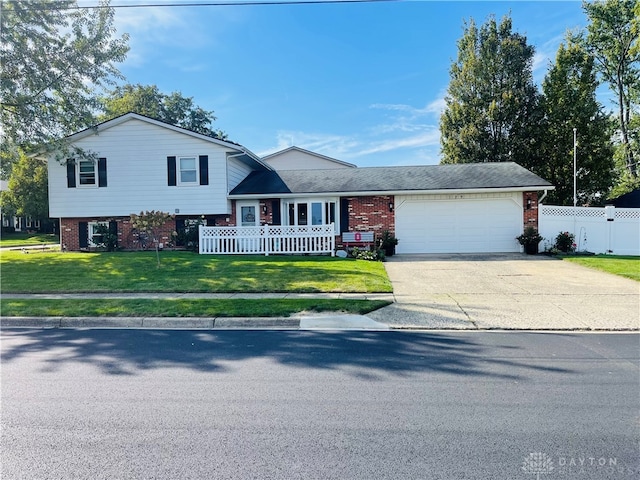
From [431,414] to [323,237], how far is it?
13358mm

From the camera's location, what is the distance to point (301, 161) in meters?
31.2

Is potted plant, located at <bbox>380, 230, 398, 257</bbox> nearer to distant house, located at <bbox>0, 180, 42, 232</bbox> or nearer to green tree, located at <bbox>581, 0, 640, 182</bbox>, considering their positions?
green tree, located at <bbox>581, 0, 640, 182</bbox>

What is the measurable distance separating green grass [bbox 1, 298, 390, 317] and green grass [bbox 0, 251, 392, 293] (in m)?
1.30

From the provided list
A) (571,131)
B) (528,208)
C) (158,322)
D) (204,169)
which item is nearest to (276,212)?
(204,169)

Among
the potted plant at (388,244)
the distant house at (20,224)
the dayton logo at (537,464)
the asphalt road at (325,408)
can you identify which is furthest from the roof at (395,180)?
the distant house at (20,224)

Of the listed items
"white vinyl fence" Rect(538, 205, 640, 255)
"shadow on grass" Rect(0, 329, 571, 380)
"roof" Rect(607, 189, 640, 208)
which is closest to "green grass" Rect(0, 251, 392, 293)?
"shadow on grass" Rect(0, 329, 571, 380)

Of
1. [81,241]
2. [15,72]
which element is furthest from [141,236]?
[15,72]

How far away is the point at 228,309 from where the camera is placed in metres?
7.90

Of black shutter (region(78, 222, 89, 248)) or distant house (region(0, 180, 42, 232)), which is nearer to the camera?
black shutter (region(78, 222, 89, 248))

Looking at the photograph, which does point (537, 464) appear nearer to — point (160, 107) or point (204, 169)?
point (204, 169)

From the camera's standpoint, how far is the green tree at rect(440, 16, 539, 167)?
28.4m

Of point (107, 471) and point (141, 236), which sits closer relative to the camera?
point (107, 471)

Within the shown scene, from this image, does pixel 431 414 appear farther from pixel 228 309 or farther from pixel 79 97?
pixel 79 97

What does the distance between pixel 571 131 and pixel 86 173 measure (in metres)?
30.0
